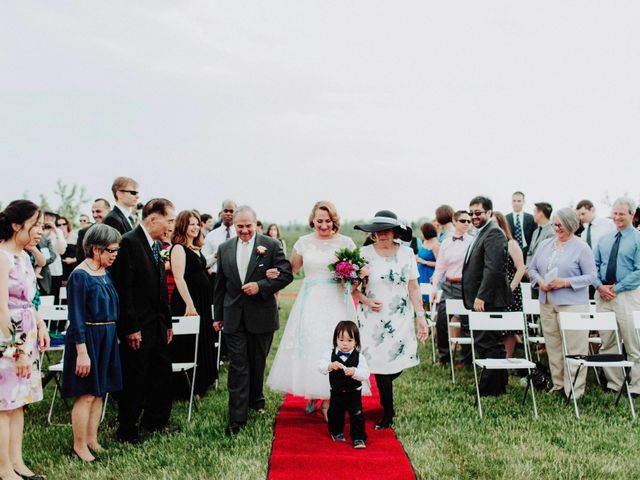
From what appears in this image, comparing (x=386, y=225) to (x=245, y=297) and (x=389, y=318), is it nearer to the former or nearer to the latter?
(x=389, y=318)

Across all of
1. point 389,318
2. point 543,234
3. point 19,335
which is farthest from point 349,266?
point 543,234

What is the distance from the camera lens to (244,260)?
6336 mm

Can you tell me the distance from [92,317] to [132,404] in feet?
3.31

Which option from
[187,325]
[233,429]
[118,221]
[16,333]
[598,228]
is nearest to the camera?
[16,333]

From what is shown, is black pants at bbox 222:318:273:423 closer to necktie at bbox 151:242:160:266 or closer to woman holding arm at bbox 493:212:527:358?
necktie at bbox 151:242:160:266

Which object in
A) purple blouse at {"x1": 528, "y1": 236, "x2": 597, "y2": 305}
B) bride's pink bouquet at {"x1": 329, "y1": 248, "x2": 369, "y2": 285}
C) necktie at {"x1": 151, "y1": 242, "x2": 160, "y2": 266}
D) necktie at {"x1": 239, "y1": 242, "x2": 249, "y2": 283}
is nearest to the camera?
necktie at {"x1": 151, "y1": 242, "x2": 160, "y2": 266}

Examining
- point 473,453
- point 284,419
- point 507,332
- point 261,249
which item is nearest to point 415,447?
point 473,453

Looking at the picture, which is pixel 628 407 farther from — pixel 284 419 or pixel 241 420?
pixel 241 420

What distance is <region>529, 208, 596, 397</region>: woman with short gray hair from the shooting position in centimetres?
724

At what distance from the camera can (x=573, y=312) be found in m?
7.17

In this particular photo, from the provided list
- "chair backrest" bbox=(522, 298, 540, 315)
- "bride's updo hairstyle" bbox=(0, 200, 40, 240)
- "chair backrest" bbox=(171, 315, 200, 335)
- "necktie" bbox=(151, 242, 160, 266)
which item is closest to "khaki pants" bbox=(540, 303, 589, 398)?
"chair backrest" bbox=(522, 298, 540, 315)

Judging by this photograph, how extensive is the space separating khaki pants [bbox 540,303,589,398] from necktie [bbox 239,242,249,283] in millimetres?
3887

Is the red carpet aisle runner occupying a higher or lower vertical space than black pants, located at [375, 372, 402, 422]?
lower

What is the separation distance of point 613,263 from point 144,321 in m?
5.79
